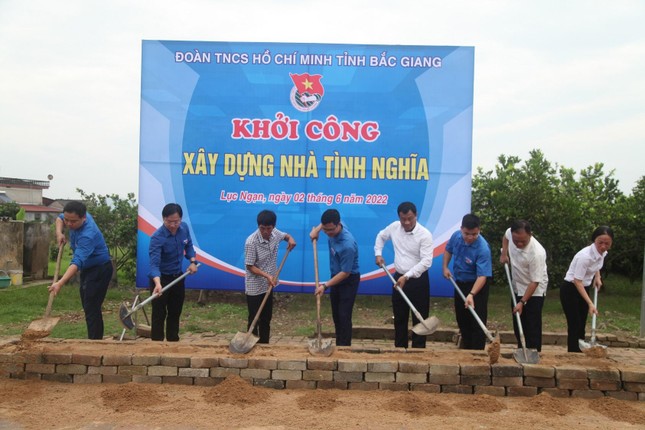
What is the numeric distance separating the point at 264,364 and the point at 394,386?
1.09 meters

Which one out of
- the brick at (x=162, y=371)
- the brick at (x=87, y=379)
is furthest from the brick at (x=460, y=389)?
Result: the brick at (x=87, y=379)

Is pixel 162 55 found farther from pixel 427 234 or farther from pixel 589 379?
pixel 589 379

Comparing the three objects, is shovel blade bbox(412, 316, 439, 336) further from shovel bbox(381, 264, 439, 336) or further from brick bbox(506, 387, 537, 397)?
brick bbox(506, 387, 537, 397)

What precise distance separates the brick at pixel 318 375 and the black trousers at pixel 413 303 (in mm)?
1107

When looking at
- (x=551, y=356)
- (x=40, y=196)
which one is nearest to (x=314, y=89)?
(x=551, y=356)

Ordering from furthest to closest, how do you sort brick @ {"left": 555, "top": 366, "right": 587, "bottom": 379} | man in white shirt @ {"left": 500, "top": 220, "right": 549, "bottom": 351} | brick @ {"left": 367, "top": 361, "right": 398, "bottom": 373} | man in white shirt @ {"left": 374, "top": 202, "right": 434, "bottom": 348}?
man in white shirt @ {"left": 374, "top": 202, "right": 434, "bottom": 348} → man in white shirt @ {"left": 500, "top": 220, "right": 549, "bottom": 351} → brick @ {"left": 367, "top": 361, "right": 398, "bottom": 373} → brick @ {"left": 555, "top": 366, "right": 587, "bottom": 379}

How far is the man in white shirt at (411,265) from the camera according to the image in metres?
5.25

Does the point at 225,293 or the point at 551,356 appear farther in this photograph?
the point at 225,293

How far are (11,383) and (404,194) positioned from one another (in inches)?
213

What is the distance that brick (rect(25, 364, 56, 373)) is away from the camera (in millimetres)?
4664

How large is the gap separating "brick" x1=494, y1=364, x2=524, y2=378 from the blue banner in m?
3.51

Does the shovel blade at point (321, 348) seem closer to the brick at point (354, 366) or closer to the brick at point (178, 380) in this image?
the brick at point (354, 366)

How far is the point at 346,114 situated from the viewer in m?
8.00

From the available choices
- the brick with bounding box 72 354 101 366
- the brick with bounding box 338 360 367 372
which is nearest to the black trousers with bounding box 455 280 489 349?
the brick with bounding box 338 360 367 372
